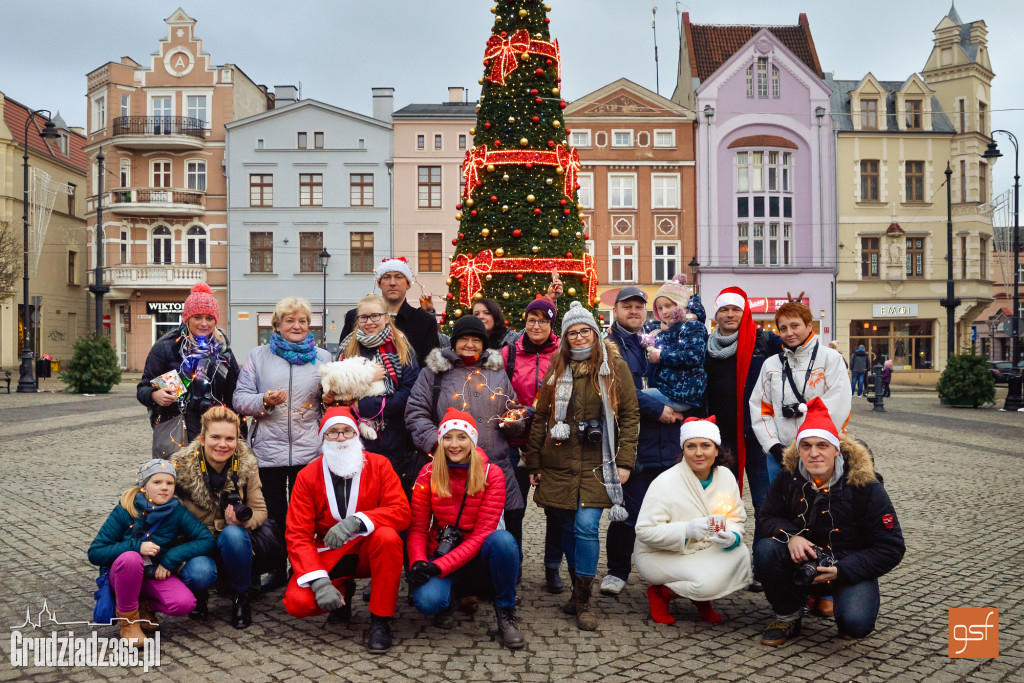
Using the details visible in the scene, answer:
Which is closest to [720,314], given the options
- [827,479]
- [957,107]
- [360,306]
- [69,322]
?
[827,479]

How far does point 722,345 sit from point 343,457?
2.69 meters

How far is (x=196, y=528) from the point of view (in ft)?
15.6

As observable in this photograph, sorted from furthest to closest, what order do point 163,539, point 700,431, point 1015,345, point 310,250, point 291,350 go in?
point 310,250 < point 1015,345 < point 291,350 < point 700,431 < point 163,539

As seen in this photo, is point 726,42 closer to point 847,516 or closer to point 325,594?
point 847,516

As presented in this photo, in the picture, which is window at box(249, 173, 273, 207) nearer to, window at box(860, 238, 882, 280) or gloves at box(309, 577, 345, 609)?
window at box(860, 238, 882, 280)

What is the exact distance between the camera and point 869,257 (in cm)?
3853

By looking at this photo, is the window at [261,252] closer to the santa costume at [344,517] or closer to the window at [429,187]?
the window at [429,187]

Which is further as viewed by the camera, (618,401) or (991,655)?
(618,401)

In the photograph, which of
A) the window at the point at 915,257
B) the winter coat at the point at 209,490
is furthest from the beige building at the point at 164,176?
the winter coat at the point at 209,490

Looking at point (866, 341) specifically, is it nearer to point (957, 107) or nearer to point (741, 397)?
point (957, 107)

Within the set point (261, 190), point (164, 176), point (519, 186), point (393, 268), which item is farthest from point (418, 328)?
point (164, 176)

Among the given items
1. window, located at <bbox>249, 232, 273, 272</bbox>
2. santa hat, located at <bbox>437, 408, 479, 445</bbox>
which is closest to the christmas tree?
santa hat, located at <bbox>437, 408, 479, 445</bbox>

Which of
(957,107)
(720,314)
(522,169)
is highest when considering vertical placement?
(957,107)

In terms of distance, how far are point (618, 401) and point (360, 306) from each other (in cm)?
181
